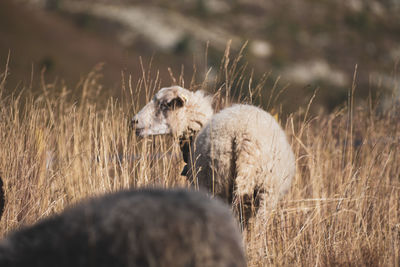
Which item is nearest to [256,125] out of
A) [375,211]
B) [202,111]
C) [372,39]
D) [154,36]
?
[202,111]

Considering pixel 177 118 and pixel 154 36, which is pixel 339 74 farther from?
pixel 177 118

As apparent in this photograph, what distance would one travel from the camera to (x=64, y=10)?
45375mm

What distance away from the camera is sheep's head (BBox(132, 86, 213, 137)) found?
3643 mm

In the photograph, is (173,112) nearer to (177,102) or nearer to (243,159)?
(177,102)

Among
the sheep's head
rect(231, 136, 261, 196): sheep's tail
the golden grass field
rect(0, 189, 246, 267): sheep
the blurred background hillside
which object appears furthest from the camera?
the blurred background hillside

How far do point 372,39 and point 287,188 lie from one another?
59.2 m

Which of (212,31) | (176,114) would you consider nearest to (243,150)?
(176,114)

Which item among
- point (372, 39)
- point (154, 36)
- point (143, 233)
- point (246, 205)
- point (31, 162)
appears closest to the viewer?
point (143, 233)

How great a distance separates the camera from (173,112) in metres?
3.71

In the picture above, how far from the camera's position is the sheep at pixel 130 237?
109 cm

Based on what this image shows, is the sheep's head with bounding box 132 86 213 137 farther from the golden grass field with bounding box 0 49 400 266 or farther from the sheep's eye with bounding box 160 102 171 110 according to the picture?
the golden grass field with bounding box 0 49 400 266

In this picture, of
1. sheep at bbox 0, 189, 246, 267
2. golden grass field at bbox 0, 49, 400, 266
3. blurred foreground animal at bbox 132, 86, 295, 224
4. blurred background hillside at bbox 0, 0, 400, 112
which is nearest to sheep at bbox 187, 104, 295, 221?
blurred foreground animal at bbox 132, 86, 295, 224

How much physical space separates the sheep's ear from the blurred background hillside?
2629 cm

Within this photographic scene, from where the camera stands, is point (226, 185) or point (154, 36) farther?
point (154, 36)
